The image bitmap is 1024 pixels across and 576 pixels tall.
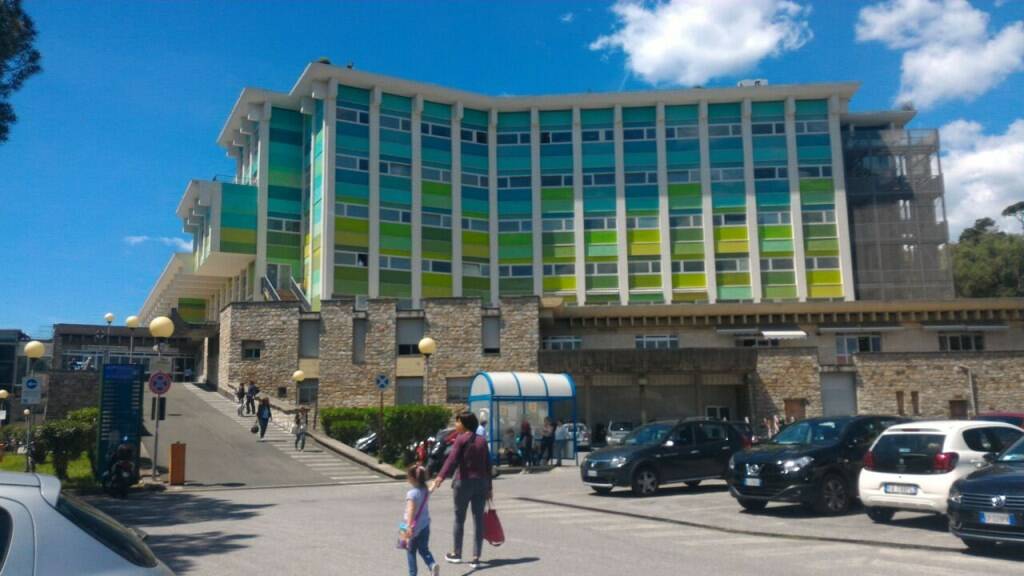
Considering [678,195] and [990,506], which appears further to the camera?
[678,195]

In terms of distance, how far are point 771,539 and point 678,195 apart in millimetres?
45931

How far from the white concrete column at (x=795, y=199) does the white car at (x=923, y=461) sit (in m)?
42.2

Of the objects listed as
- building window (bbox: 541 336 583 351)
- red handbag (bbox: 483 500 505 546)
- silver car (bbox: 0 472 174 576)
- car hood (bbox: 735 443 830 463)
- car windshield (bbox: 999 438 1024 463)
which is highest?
building window (bbox: 541 336 583 351)

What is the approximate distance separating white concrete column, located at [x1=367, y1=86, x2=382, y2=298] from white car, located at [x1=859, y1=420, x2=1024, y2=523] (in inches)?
1593

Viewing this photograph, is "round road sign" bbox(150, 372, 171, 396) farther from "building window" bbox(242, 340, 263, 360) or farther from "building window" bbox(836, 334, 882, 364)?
"building window" bbox(836, 334, 882, 364)

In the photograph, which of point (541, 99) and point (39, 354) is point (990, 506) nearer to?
point (39, 354)

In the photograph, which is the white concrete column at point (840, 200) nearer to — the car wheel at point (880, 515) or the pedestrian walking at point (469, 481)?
the car wheel at point (880, 515)

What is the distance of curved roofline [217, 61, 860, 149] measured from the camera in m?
53.7

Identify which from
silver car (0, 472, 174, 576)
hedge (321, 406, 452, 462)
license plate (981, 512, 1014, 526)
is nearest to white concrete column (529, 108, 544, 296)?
hedge (321, 406, 452, 462)

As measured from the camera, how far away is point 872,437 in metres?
14.7

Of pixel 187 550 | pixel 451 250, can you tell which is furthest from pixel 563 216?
pixel 187 550

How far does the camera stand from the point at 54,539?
12.9ft

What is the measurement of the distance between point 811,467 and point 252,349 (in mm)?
34732

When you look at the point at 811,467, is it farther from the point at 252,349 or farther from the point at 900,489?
the point at 252,349
